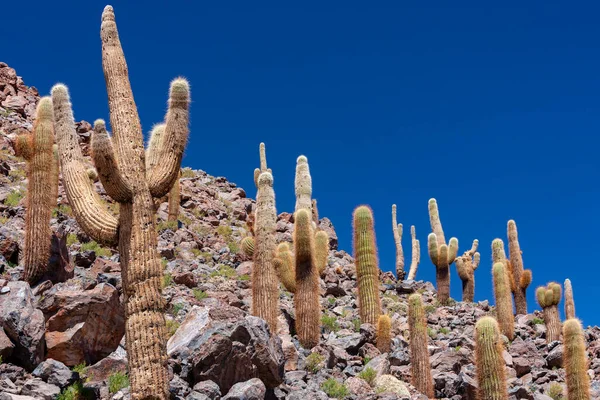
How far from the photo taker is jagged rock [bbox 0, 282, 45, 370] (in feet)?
27.0

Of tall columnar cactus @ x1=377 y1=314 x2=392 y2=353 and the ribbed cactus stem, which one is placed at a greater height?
the ribbed cactus stem

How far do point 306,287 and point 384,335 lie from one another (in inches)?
73.7

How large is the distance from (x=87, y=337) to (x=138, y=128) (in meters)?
2.93

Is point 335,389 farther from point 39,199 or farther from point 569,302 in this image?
point 569,302

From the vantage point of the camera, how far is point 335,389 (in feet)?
32.9

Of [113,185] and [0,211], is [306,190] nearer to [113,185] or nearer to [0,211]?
[0,211]

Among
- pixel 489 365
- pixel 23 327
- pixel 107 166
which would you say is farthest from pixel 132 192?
pixel 489 365

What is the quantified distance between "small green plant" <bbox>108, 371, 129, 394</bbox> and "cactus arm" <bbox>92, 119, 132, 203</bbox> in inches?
90.3

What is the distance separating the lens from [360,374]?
36.9 feet

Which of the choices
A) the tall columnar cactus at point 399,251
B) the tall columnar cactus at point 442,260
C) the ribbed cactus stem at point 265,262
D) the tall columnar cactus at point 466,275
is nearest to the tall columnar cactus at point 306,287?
the ribbed cactus stem at point 265,262

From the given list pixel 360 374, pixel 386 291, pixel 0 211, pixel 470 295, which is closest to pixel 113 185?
pixel 360 374

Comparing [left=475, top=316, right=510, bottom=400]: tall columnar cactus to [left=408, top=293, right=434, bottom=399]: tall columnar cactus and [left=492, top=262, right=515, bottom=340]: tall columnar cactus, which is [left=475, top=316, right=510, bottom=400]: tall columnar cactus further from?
[left=492, top=262, right=515, bottom=340]: tall columnar cactus

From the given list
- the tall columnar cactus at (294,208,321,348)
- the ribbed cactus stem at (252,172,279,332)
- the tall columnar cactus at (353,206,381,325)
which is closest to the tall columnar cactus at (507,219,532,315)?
the tall columnar cactus at (353,206,381,325)

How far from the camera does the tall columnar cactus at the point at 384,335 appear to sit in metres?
13.2
